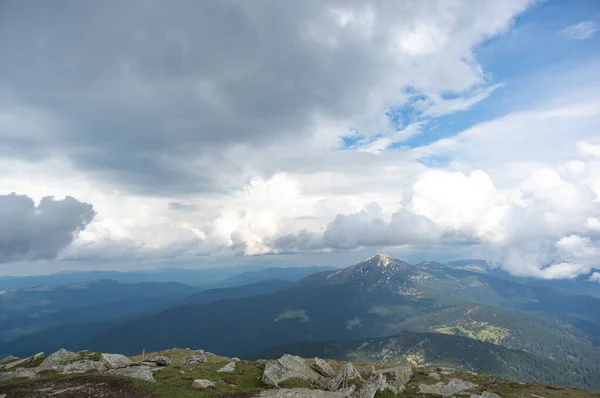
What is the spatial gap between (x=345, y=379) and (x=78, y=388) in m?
40.4

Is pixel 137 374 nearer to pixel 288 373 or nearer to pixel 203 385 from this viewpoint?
pixel 203 385

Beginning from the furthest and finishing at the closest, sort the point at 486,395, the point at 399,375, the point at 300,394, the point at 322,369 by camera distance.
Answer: the point at 322,369 → the point at 399,375 → the point at 486,395 → the point at 300,394

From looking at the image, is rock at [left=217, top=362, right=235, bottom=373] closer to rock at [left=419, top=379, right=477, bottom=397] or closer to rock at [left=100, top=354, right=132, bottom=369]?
rock at [left=100, top=354, right=132, bottom=369]

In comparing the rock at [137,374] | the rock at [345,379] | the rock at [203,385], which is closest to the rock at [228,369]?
the rock at [203,385]

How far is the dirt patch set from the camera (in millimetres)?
41000

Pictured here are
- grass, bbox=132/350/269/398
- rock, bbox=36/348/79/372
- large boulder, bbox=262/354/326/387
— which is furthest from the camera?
rock, bbox=36/348/79/372

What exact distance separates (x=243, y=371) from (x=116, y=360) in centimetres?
2755

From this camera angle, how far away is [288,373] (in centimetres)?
5481

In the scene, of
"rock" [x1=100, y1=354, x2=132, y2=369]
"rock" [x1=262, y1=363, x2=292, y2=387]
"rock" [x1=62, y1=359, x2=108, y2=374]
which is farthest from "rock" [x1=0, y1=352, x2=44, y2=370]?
"rock" [x1=262, y1=363, x2=292, y2=387]

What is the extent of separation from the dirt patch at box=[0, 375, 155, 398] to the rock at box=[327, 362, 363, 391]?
28.2 metres

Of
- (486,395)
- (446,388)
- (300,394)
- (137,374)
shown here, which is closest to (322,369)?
(300,394)

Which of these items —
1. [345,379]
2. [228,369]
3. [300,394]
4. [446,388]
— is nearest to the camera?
[300,394]

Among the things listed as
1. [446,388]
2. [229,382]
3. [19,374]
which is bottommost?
[446,388]

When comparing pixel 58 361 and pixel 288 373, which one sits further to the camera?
pixel 58 361
